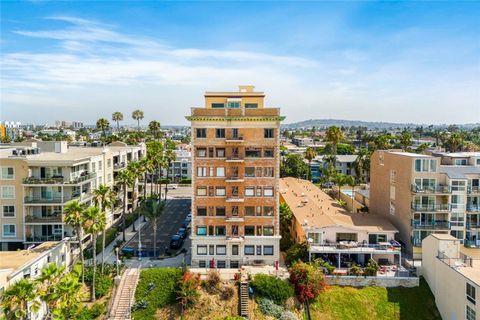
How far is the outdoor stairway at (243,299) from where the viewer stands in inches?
1658

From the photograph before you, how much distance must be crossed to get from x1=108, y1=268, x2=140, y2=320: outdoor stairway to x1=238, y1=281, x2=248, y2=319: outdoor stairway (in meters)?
12.4

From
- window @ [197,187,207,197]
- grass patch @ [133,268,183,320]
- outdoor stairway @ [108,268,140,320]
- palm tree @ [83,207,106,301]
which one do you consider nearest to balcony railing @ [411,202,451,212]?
window @ [197,187,207,197]

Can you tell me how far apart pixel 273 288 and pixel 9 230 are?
36.9 m

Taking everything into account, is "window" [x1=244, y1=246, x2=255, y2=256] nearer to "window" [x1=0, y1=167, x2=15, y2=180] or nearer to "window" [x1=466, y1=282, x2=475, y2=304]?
"window" [x1=466, y1=282, x2=475, y2=304]

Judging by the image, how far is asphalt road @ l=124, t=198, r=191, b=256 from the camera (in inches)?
2350

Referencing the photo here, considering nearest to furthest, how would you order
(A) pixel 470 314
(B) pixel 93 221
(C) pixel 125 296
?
(A) pixel 470 314
(B) pixel 93 221
(C) pixel 125 296

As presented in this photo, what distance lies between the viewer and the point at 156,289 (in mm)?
45031

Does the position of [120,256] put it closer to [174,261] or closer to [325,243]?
[174,261]

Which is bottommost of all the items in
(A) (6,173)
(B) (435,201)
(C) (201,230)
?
(C) (201,230)

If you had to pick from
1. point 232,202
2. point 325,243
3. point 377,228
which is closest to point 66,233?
point 232,202

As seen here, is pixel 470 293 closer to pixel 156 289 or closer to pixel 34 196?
pixel 156 289

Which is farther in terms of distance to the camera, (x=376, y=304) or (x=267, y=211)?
(x=267, y=211)

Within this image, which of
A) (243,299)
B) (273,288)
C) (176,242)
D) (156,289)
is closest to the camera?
(243,299)

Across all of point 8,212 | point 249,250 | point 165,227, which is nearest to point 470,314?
point 249,250
